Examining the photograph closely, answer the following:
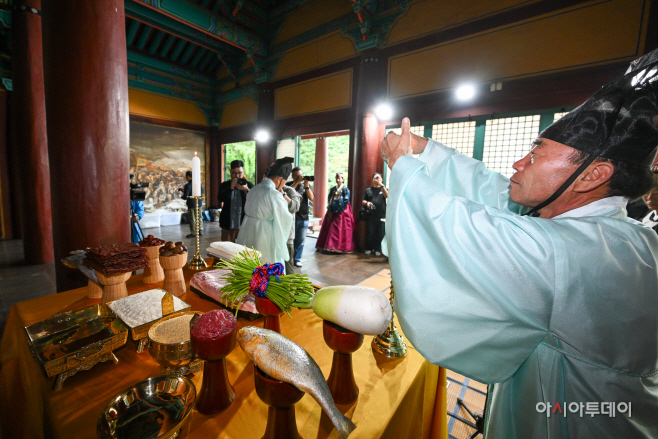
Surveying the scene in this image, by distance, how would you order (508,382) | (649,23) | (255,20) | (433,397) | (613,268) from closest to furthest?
1. (613,268)
2. (508,382)
3. (433,397)
4. (649,23)
5. (255,20)

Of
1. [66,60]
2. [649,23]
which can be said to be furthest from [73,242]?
[649,23]

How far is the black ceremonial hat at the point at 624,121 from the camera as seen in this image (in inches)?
26.9

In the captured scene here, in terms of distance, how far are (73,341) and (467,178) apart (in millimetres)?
1682

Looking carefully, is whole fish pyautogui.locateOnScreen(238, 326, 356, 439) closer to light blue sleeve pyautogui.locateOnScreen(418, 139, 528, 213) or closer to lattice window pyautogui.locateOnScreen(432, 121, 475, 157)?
light blue sleeve pyautogui.locateOnScreen(418, 139, 528, 213)

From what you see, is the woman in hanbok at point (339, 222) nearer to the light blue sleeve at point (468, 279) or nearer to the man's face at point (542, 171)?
the man's face at point (542, 171)

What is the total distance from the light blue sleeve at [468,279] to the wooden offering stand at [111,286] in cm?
136

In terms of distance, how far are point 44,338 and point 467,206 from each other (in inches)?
56.8

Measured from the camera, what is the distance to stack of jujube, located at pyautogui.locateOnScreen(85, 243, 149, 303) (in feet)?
4.32

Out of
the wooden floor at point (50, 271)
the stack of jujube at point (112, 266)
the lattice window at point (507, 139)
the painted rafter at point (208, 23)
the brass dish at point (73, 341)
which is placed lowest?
the wooden floor at point (50, 271)

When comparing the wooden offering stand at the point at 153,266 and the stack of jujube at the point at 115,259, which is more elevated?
the stack of jujube at the point at 115,259

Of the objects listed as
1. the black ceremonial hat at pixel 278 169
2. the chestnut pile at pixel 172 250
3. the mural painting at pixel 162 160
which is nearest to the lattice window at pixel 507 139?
the black ceremonial hat at pixel 278 169

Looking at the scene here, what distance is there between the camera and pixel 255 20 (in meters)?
7.49

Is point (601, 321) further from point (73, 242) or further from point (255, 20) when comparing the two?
point (255, 20)

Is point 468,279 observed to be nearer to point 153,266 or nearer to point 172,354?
point 172,354
